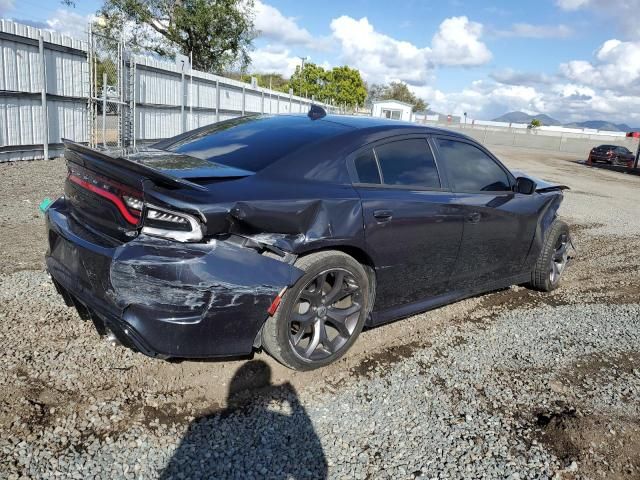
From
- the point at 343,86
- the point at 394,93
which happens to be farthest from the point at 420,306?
the point at 394,93

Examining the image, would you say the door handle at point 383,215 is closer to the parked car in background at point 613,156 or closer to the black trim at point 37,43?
the black trim at point 37,43

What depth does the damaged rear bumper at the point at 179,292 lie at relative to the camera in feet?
8.20

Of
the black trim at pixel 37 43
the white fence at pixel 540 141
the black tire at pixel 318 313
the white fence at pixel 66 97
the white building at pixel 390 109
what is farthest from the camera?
the white building at pixel 390 109

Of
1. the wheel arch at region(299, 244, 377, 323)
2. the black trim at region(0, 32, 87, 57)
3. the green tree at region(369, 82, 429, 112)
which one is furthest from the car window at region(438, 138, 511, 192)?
the green tree at region(369, 82, 429, 112)

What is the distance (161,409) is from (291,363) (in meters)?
0.76

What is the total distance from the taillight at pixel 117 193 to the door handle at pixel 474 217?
2423mm

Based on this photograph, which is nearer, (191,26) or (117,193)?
(117,193)

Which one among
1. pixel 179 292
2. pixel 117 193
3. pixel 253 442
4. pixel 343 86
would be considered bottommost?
pixel 253 442

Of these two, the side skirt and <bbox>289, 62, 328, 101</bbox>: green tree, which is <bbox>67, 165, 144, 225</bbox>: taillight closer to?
the side skirt

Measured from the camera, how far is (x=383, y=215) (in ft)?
10.6

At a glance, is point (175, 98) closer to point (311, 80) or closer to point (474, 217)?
point (474, 217)

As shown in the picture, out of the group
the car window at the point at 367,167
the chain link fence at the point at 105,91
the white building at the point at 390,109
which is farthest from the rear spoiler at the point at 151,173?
the white building at the point at 390,109

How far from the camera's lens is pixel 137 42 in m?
30.0

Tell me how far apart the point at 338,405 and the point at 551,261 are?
3.15 metres
